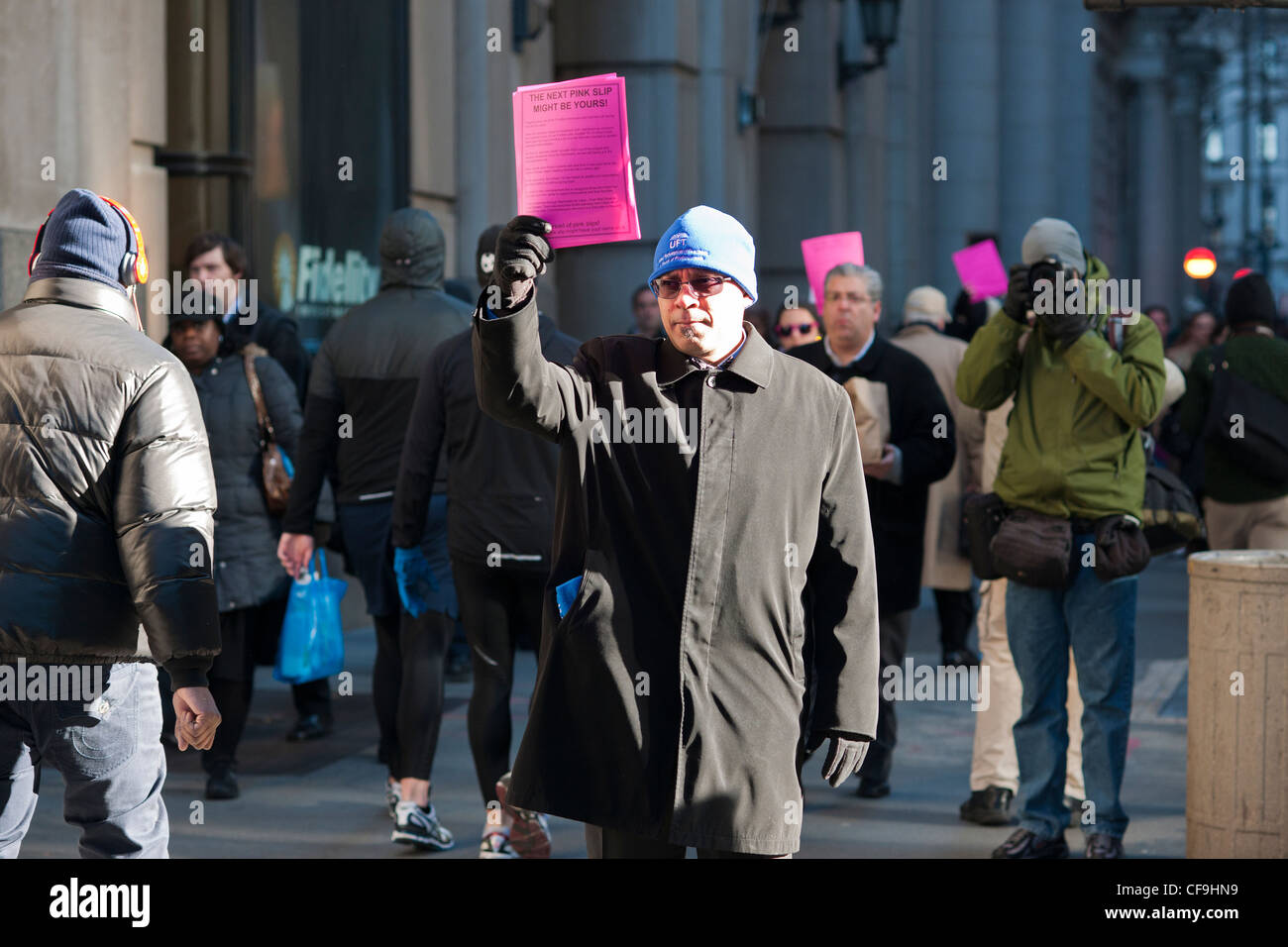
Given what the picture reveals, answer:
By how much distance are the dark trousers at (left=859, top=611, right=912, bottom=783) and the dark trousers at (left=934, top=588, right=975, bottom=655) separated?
285 cm

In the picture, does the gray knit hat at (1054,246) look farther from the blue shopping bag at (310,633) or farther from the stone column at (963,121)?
the stone column at (963,121)

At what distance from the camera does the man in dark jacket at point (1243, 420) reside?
8.32 meters

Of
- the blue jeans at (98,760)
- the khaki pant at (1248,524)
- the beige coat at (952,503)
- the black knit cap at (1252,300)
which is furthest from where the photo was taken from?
the khaki pant at (1248,524)

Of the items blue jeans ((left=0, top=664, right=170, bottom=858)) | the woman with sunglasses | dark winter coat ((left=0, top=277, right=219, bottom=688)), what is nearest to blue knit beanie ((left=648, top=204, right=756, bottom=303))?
dark winter coat ((left=0, top=277, right=219, bottom=688))

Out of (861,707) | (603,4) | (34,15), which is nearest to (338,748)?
(34,15)

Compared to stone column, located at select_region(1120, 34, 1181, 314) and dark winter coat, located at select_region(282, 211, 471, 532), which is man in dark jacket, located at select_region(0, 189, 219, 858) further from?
stone column, located at select_region(1120, 34, 1181, 314)

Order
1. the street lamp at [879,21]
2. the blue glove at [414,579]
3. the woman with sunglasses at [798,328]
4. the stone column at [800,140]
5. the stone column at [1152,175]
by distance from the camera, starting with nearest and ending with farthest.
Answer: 1. the blue glove at [414,579]
2. the woman with sunglasses at [798,328]
3. the street lamp at [879,21]
4. the stone column at [800,140]
5. the stone column at [1152,175]

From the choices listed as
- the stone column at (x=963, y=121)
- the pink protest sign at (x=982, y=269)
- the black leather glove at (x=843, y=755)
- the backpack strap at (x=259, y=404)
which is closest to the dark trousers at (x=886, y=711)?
the backpack strap at (x=259, y=404)

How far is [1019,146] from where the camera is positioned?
32.1m

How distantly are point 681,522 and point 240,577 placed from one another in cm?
387

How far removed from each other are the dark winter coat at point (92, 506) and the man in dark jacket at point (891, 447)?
A: 3.69 meters

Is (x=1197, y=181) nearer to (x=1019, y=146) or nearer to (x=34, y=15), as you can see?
(x=1019, y=146)

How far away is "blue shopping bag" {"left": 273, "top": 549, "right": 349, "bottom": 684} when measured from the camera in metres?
7.28

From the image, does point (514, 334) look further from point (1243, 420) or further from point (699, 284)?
point (1243, 420)
